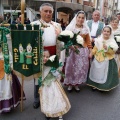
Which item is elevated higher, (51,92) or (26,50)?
(26,50)

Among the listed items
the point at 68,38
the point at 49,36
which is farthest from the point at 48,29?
the point at 68,38

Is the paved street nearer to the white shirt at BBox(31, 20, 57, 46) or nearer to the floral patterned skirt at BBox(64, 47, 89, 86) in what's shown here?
the floral patterned skirt at BBox(64, 47, 89, 86)

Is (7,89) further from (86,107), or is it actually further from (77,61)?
(77,61)

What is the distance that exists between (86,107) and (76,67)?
0.81 metres

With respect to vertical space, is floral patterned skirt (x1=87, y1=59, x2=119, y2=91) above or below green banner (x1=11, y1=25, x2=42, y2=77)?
below

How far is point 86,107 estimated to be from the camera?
3402 millimetres

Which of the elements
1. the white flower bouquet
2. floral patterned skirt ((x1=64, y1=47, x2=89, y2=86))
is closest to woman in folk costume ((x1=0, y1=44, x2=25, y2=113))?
the white flower bouquet

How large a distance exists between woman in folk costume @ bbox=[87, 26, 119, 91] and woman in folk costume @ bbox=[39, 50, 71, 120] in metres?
1.33

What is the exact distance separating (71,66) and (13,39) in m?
1.53

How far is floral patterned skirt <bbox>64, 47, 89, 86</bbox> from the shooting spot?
3854mm

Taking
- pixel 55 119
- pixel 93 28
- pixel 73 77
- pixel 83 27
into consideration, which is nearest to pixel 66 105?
pixel 55 119

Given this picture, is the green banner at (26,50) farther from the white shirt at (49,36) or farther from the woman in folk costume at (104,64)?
the woman in folk costume at (104,64)

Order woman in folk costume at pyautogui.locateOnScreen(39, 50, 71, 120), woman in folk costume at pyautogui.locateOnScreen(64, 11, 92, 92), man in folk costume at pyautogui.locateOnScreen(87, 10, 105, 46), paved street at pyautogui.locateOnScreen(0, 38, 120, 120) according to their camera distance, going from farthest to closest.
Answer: man in folk costume at pyautogui.locateOnScreen(87, 10, 105, 46), woman in folk costume at pyautogui.locateOnScreen(64, 11, 92, 92), paved street at pyautogui.locateOnScreen(0, 38, 120, 120), woman in folk costume at pyautogui.locateOnScreen(39, 50, 71, 120)

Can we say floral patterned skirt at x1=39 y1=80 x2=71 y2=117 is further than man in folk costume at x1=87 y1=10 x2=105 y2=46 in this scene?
No
